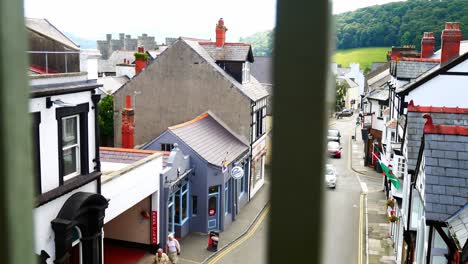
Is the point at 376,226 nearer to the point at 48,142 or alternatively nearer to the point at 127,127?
the point at 127,127

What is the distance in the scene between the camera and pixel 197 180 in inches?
782

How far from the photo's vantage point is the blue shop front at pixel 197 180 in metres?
18.2

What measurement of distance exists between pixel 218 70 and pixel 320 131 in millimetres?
22717

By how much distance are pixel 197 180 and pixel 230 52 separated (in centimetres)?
820

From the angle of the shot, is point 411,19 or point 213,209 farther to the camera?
point 411,19

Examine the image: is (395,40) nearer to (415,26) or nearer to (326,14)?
(415,26)

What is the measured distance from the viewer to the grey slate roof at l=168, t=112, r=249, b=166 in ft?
66.2

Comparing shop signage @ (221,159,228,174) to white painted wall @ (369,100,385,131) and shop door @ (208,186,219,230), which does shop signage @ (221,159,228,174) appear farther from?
white painted wall @ (369,100,385,131)

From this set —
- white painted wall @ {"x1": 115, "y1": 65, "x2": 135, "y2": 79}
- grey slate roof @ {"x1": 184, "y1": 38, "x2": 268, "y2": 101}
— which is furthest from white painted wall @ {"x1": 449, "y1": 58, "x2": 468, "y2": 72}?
white painted wall @ {"x1": 115, "y1": 65, "x2": 135, "y2": 79}

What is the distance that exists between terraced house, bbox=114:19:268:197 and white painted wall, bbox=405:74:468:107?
8499 mm

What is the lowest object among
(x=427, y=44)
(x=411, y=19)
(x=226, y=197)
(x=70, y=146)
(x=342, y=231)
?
(x=342, y=231)

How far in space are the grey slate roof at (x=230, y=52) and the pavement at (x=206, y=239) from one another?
298 inches

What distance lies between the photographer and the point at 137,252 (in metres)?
16.5

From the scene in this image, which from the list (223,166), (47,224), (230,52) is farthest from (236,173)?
(47,224)
